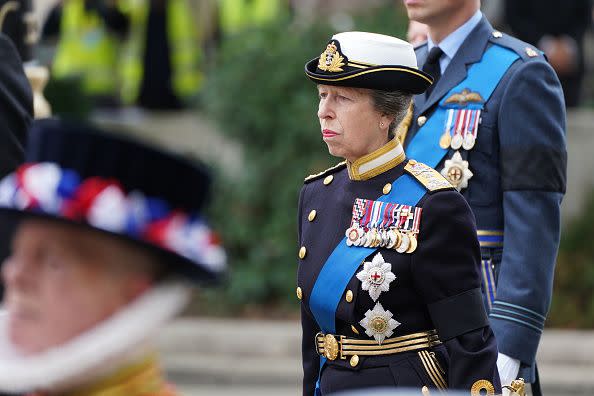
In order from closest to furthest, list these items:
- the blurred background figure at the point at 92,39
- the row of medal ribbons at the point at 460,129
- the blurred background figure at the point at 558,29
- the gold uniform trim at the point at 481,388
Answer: the gold uniform trim at the point at 481,388, the row of medal ribbons at the point at 460,129, the blurred background figure at the point at 558,29, the blurred background figure at the point at 92,39

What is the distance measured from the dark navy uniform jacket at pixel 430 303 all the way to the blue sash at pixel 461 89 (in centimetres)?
44

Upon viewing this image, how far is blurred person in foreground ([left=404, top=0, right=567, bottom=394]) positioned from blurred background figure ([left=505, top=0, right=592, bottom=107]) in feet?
20.2

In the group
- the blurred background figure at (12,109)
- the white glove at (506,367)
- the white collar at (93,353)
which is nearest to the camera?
Answer: the white collar at (93,353)

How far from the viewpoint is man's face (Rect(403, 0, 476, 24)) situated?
4289 millimetres

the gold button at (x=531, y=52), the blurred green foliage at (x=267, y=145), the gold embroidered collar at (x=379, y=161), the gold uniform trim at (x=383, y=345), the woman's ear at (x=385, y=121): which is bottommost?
the blurred green foliage at (x=267, y=145)

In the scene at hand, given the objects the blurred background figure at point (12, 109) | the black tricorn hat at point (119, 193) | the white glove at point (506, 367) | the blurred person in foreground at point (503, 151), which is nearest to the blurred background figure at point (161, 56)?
the blurred person in foreground at point (503, 151)

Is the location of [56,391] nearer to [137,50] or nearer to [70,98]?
[70,98]

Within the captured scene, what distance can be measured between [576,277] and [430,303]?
5.91 meters

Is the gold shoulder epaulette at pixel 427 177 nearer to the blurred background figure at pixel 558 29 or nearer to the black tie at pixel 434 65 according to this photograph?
the black tie at pixel 434 65

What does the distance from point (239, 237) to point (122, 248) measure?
24.6 feet

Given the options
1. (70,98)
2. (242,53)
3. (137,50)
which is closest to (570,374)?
(242,53)

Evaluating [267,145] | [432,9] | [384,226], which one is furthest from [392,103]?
[267,145]

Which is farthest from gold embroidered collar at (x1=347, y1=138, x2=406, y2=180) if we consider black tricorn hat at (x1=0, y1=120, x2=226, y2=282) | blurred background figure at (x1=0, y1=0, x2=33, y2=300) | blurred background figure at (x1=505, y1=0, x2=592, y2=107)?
blurred background figure at (x1=505, y1=0, x2=592, y2=107)

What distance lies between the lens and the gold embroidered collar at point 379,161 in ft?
12.7
